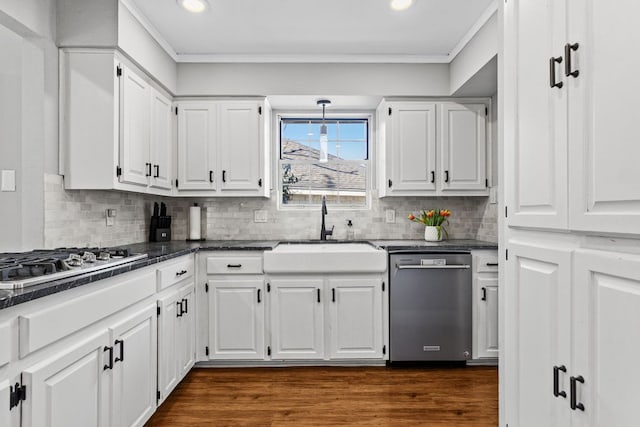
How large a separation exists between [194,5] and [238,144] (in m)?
1.13

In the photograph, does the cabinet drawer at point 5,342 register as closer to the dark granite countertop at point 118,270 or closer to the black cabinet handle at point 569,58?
the dark granite countertop at point 118,270

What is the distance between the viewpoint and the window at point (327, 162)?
406 centimetres

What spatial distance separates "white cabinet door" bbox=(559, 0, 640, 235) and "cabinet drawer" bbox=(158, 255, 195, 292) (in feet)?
6.85

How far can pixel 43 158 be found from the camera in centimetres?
236

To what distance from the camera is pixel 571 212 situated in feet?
3.88

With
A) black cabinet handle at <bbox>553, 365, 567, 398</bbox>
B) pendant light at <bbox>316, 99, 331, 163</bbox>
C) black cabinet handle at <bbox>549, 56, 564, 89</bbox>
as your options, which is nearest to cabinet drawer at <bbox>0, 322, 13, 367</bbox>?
black cabinet handle at <bbox>553, 365, 567, 398</bbox>

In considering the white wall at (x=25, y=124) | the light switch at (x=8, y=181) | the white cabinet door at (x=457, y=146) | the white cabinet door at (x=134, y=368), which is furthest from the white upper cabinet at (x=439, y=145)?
the light switch at (x=8, y=181)

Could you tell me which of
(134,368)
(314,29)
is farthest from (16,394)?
(314,29)

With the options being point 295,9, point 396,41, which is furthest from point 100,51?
point 396,41

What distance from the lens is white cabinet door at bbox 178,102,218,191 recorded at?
352 centimetres

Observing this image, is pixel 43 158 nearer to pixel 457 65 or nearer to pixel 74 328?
pixel 74 328

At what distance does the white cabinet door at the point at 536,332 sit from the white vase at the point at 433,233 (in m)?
1.97

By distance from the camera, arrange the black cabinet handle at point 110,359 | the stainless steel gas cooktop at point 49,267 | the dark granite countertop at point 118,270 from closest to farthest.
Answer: the dark granite countertop at point 118,270 < the stainless steel gas cooktop at point 49,267 < the black cabinet handle at point 110,359

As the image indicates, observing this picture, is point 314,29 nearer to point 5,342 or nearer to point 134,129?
point 134,129
